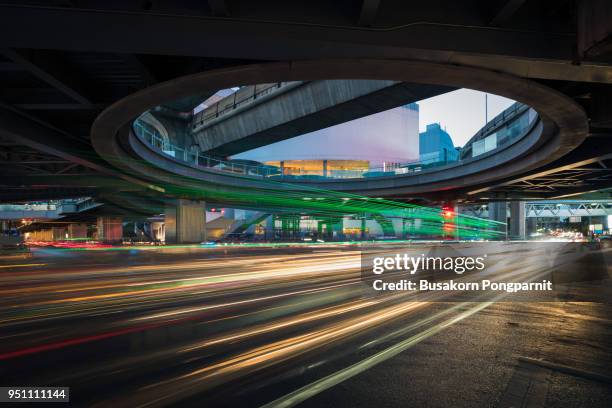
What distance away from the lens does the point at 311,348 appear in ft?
21.5

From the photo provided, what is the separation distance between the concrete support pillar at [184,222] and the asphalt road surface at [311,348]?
29.7 meters

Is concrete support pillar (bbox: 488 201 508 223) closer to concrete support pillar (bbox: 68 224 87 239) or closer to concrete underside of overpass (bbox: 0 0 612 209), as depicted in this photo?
concrete underside of overpass (bbox: 0 0 612 209)

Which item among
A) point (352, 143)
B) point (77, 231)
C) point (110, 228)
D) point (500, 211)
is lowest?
point (77, 231)

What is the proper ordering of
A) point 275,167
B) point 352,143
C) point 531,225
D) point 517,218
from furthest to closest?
1. point 531,225
2. point 352,143
3. point 517,218
4. point 275,167

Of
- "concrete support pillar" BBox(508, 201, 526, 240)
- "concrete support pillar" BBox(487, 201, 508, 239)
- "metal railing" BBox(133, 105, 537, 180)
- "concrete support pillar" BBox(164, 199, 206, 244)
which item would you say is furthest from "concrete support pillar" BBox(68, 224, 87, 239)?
"concrete support pillar" BBox(508, 201, 526, 240)

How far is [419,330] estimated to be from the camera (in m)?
7.83

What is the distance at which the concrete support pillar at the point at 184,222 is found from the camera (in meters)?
42.3

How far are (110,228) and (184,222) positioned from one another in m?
36.4

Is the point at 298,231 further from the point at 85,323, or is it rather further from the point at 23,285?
the point at 85,323

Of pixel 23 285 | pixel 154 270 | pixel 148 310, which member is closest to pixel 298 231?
pixel 154 270

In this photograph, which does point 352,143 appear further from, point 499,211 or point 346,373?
point 346,373

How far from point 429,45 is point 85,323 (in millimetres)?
9923

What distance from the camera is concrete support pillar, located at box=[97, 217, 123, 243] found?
6981 centimetres

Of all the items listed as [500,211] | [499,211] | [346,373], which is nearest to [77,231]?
[499,211]
